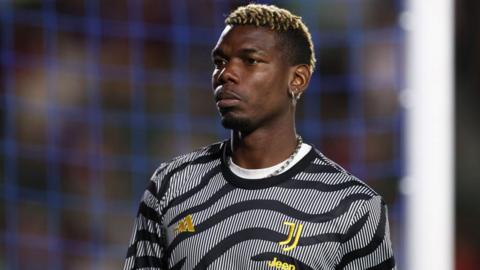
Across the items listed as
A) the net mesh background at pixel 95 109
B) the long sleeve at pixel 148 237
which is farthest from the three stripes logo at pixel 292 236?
the net mesh background at pixel 95 109

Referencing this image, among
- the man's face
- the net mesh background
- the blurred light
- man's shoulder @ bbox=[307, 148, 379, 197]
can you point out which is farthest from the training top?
the net mesh background

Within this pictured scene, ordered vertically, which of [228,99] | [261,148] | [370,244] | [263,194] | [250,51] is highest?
[250,51]

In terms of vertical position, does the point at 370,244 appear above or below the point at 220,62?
below

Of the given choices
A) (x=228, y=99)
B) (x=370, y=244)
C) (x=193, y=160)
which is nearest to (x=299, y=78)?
(x=228, y=99)

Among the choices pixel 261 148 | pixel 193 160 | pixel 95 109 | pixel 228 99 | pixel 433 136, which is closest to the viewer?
pixel 228 99

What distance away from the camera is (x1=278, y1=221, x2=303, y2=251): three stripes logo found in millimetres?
2799

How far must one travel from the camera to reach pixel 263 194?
287 cm

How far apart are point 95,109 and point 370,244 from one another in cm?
292

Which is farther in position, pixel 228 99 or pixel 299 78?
pixel 299 78

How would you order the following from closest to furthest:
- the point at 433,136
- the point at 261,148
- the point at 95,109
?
the point at 261,148
the point at 433,136
the point at 95,109

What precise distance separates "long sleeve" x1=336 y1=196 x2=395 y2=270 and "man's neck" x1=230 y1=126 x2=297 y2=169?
25 cm

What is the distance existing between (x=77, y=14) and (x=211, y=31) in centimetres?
64

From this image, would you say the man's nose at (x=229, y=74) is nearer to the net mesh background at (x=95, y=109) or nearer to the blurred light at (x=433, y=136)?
the blurred light at (x=433, y=136)

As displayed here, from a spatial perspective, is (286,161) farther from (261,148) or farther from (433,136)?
(433,136)
